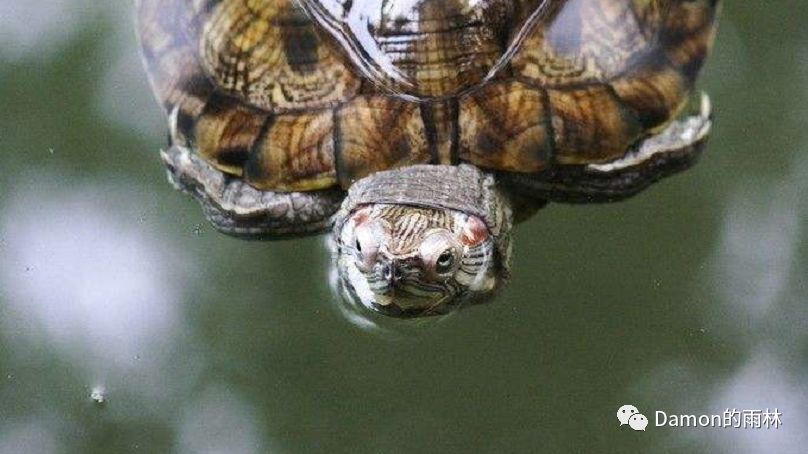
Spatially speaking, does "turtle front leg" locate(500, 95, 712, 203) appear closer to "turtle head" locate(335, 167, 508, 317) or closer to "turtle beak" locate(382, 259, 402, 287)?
"turtle head" locate(335, 167, 508, 317)

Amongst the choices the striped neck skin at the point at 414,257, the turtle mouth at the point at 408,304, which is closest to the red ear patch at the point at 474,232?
the striped neck skin at the point at 414,257

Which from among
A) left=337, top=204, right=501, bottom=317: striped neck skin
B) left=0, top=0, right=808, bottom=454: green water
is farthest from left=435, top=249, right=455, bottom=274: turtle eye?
left=0, top=0, right=808, bottom=454: green water

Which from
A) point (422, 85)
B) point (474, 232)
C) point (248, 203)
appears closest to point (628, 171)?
point (474, 232)

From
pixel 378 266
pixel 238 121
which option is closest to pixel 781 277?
pixel 378 266

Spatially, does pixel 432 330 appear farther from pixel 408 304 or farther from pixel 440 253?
pixel 440 253

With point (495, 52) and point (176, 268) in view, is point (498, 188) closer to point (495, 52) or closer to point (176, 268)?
point (495, 52)
